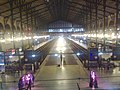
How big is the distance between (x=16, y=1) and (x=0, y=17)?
7.89 meters

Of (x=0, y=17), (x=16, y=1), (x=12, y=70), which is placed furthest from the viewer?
(x=0, y=17)

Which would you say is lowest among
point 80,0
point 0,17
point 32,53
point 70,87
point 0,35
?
point 70,87

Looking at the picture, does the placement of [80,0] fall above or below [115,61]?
above

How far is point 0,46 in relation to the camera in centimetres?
4025

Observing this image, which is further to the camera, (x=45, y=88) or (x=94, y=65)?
(x=94, y=65)

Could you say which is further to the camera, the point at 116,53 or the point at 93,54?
the point at 93,54

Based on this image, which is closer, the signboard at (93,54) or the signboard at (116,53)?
the signboard at (116,53)

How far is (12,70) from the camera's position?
30672mm

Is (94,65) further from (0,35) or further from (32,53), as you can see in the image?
(0,35)

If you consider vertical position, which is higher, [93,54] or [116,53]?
[116,53]

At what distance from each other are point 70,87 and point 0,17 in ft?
96.5

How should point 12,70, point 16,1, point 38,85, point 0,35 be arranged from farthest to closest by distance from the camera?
point 0,35
point 16,1
point 12,70
point 38,85

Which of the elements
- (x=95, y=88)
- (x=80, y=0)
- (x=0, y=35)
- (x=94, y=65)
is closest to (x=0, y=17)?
(x=0, y=35)

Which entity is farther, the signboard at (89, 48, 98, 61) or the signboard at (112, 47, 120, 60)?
the signboard at (89, 48, 98, 61)
